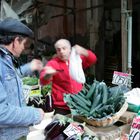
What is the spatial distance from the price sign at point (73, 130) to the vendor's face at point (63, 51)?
4.10ft

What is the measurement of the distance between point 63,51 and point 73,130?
132cm

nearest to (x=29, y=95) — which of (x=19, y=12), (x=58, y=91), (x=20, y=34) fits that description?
(x=58, y=91)

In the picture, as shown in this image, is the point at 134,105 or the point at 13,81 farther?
the point at 134,105

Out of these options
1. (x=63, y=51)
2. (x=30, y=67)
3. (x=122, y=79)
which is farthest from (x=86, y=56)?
(x=30, y=67)

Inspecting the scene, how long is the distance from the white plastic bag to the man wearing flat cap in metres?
1.25

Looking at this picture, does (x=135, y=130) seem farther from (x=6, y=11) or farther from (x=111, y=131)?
(x=6, y=11)

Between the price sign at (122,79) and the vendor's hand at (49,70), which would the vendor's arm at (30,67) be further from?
the price sign at (122,79)

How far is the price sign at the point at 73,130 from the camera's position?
91.2 inches

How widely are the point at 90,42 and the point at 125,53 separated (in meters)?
2.47

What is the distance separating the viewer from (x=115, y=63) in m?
5.88

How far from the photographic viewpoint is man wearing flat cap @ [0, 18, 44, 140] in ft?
6.22

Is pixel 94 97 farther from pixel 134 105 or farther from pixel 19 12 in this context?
pixel 19 12

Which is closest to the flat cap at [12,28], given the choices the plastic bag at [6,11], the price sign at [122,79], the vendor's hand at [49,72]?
the vendor's hand at [49,72]

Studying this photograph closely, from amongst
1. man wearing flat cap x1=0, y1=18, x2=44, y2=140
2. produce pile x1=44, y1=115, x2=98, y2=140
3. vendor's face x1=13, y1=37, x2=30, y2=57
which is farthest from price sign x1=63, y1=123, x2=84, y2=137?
vendor's face x1=13, y1=37, x2=30, y2=57
